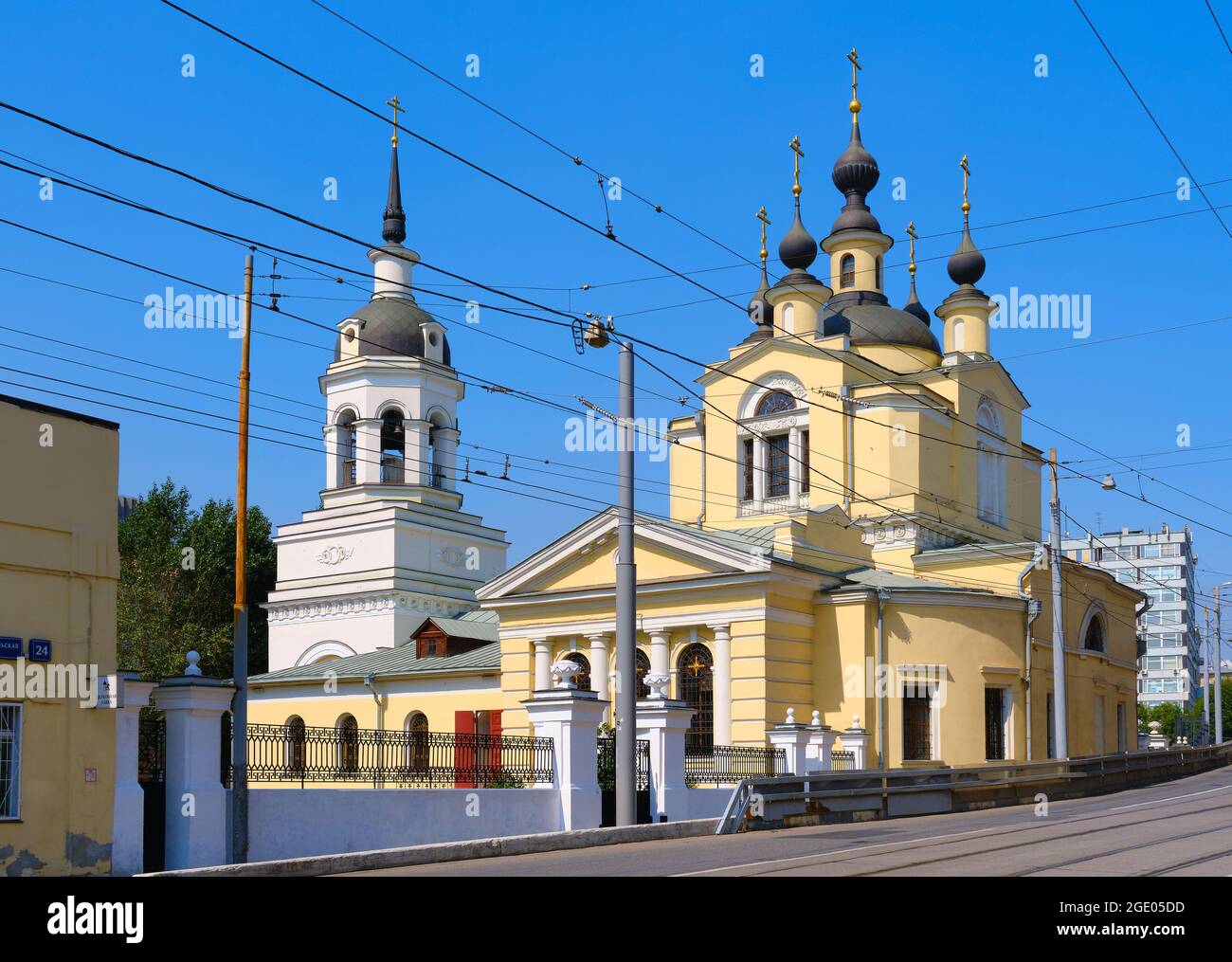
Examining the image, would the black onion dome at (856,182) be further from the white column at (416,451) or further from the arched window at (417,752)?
the arched window at (417,752)

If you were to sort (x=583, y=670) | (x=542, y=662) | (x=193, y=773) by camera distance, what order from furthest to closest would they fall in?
(x=542, y=662), (x=583, y=670), (x=193, y=773)

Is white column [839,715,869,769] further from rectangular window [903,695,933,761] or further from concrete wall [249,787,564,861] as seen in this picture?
concrete wall [249,787,564,861]

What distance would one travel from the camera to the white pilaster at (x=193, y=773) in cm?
1728

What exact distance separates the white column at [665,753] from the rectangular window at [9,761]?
1008 centimetres

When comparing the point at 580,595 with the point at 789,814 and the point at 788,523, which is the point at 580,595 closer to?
the point at 788,523

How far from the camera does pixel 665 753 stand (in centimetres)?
2409

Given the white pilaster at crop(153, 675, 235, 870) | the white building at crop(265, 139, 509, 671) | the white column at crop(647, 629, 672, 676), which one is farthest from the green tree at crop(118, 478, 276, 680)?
the white pilaster at crop(153, 675, 235, 870)

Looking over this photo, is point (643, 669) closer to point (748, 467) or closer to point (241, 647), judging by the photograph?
point (748, 467)

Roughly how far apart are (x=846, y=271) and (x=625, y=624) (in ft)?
88.8

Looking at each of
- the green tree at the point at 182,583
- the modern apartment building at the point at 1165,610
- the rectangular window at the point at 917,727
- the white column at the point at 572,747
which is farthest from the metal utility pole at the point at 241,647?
the modern apartment building at the point at 1165,610

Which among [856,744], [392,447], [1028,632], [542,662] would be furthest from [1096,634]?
[392,447]

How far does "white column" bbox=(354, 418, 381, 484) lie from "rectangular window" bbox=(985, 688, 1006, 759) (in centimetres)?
2080
